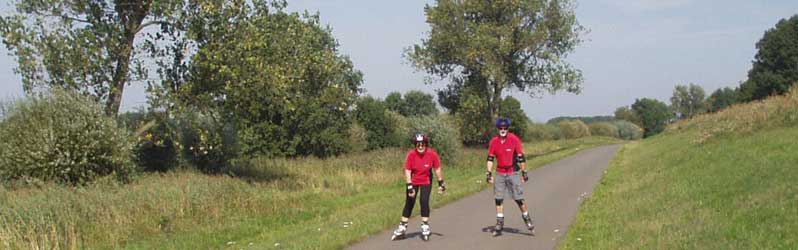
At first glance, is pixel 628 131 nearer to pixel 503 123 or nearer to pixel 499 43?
pixel 499 43

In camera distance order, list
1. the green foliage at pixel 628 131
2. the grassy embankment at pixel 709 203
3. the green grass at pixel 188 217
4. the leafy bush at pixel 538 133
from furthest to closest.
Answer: the green foliage at pixel 628 131 → the leafy bush at pixel 538 133 → the green grass at pixel 188 217 → the grassy embankment at pixel 709 203

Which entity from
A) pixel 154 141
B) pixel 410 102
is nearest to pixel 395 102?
pixel 410 102

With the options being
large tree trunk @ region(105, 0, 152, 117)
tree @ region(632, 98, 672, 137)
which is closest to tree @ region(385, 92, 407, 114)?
tree @ region(632, 98, 672, 137)

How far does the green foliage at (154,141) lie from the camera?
21.8 meters

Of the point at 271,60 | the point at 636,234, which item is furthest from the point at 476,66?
the point at 636,234

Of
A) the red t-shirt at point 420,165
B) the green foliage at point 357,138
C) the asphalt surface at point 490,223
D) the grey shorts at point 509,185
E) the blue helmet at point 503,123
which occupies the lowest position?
the asphalt surface at point 490,223

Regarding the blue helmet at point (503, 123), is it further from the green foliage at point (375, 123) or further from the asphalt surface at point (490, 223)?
the green foliage at point (375, 123)

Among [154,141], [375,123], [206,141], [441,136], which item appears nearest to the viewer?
[206,141]

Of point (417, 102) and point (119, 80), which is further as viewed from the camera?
point (417, 102)

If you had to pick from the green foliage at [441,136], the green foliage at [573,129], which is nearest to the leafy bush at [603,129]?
the green foliage at [573,129]

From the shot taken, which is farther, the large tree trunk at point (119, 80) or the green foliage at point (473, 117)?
the green foliage at point (473, 117)

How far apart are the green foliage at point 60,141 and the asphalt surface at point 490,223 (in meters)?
9.54

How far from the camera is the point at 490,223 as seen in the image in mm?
12742

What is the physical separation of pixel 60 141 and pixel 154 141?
16.0 ft
